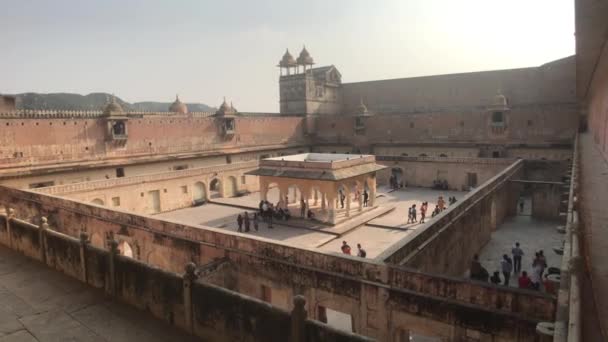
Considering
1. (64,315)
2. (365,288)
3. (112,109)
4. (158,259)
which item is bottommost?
(158,259)

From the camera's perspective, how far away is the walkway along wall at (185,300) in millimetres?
5138

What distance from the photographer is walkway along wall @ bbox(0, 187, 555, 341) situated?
7.14 metres

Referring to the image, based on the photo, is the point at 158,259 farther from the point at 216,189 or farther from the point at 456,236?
the point at 216,189

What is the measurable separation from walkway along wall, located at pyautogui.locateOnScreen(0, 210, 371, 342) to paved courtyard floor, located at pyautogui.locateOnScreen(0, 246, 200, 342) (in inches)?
7.8

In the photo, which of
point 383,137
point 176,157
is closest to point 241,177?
point 176,157

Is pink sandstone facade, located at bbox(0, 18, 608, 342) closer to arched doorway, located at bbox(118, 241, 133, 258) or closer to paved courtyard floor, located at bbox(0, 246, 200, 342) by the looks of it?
arched doorway, located at bbox(118, 241, 133, 258)

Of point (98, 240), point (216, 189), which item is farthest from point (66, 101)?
point (98, 240)

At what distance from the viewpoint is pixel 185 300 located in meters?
6.34

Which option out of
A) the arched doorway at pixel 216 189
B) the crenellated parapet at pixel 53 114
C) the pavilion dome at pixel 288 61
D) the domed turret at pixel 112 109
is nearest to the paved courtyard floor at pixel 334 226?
the arched doorway at pixel 216 189

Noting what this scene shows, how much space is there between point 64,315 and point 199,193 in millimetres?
19576

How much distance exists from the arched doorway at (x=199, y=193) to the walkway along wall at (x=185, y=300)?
16.7 metres

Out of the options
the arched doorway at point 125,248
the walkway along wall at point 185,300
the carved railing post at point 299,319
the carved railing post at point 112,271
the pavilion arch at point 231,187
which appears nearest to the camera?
the carved railing post at point 299,319

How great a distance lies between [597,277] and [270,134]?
33.0m

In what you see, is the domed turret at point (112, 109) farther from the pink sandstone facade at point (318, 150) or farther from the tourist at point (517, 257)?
the tourist at point (517, 257)
